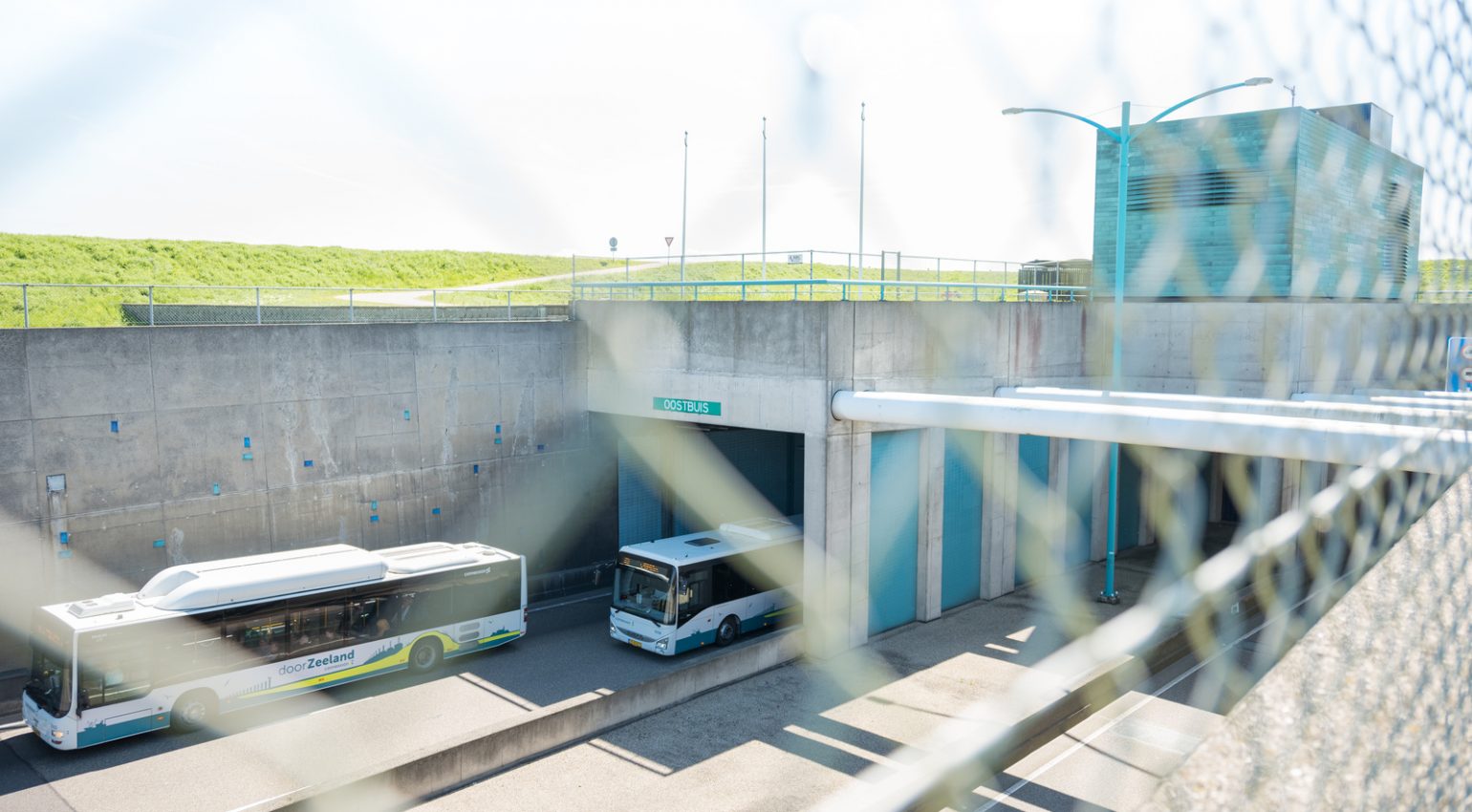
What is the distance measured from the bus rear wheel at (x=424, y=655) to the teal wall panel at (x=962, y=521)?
8.63 m

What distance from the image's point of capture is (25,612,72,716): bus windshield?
1215 centimetres

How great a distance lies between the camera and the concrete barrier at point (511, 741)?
33.0 ft

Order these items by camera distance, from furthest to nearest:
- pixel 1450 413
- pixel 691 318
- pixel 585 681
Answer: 1. pixel 691 318
2. pixel 585 681
3. pixel 1450 413

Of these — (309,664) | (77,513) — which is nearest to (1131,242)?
(309,664)

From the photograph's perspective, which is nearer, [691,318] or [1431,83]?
[1431,83]

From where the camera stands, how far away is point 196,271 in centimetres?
3478

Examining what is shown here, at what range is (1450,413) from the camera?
2.41 m

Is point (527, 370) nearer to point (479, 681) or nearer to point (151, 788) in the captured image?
point (479, 681)

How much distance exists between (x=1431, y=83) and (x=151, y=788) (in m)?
12.9

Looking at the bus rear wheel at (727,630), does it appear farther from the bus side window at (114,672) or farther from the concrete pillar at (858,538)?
the bus side window at (114,672)

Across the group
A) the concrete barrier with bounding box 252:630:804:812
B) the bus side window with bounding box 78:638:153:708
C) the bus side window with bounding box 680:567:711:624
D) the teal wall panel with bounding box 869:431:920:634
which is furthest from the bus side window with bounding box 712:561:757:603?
the bus side window with bounding box 78:638:153:708

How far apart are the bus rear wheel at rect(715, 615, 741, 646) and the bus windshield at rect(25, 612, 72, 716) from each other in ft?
29.3

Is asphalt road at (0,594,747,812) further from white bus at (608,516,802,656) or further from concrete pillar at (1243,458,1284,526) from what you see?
concrete pillar at (1243,458,1284,526)

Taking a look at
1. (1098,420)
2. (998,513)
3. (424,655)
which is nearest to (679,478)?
(998,513)
